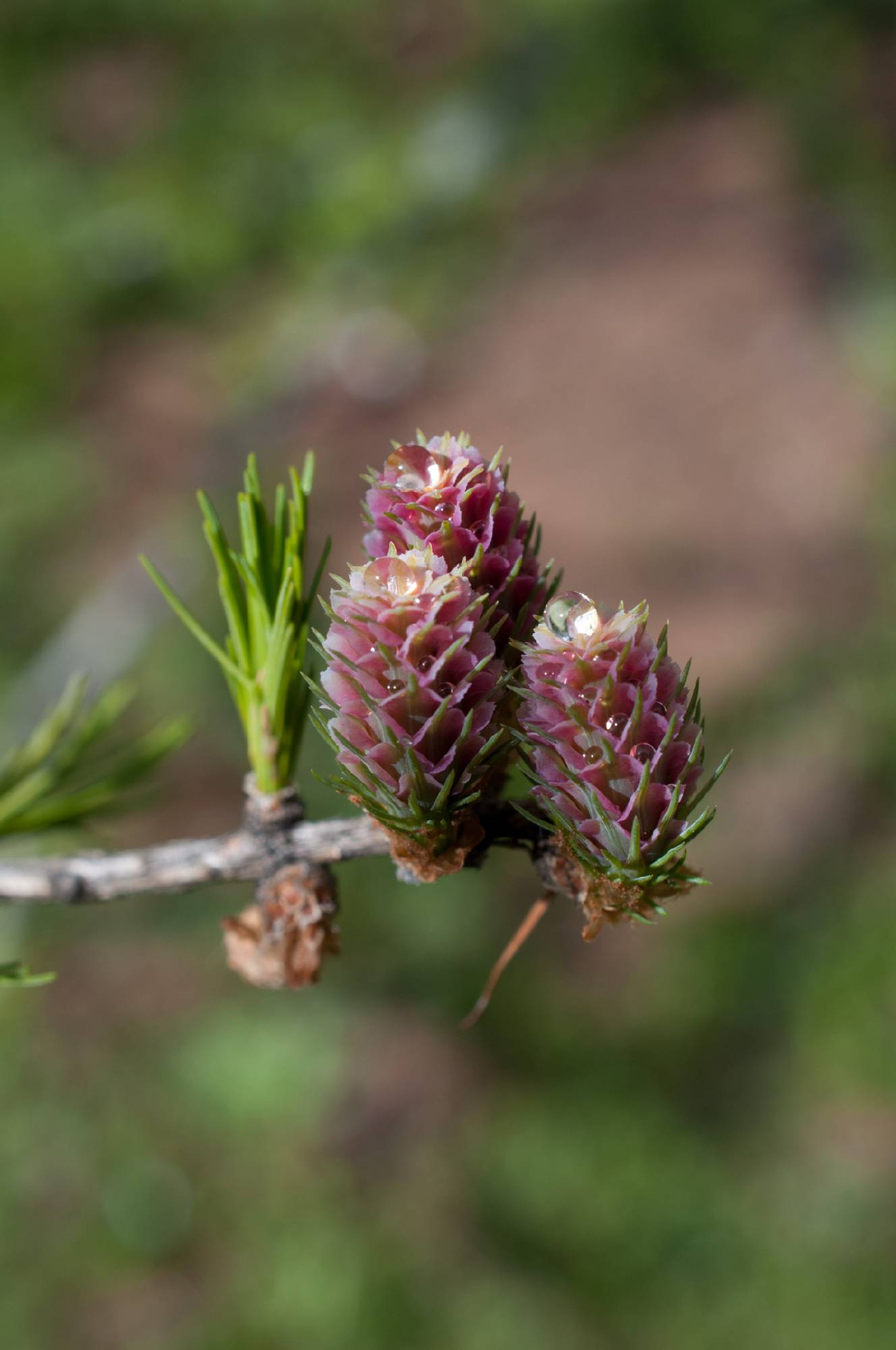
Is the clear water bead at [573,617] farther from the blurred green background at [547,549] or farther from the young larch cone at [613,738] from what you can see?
the blurred green background at [547,549]

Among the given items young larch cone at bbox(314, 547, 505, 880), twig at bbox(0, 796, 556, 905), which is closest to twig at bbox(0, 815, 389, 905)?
twig at bbox(0, 796, 556, 905)

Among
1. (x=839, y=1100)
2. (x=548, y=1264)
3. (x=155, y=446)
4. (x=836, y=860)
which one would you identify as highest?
(x=155, y=446)

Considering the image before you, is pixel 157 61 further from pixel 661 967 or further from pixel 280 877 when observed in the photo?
pixel 280 877

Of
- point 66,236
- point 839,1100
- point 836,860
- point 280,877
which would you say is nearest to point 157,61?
point 66,236

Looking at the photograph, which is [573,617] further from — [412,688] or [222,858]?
[222,858]

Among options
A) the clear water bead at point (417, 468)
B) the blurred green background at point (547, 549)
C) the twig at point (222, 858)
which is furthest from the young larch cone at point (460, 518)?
the blurred green background at point (547, 549)
